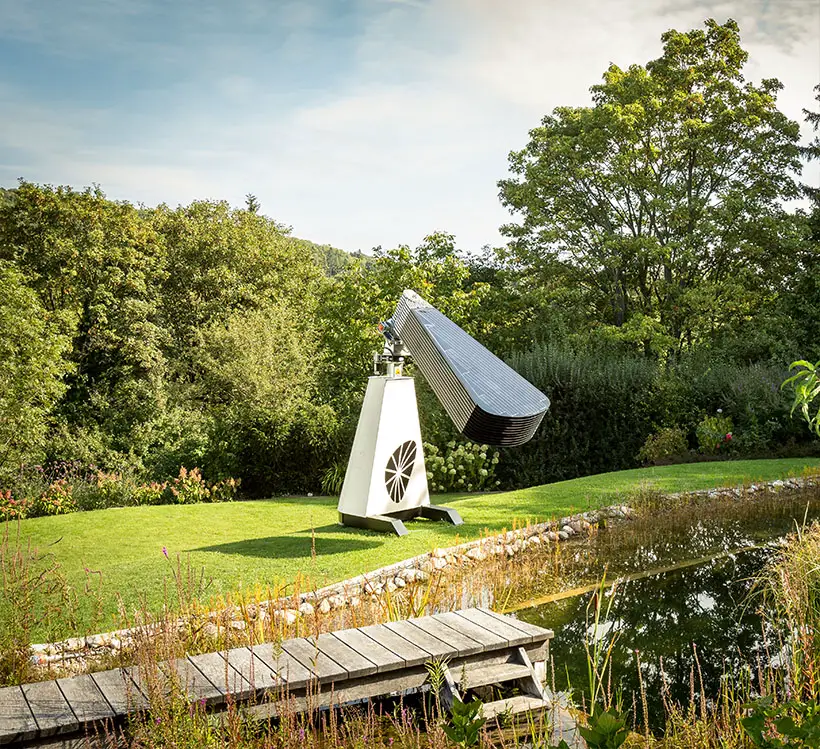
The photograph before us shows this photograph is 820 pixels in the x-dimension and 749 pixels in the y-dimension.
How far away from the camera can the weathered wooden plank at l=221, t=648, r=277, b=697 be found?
3.28 meters

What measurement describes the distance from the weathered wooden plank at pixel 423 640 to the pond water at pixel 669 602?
0.99 m

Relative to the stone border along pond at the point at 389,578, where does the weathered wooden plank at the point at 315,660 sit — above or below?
above

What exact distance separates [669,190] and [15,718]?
1911 cm

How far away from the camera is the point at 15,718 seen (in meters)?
3.00

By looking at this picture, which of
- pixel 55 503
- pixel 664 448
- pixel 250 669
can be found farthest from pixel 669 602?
pixel 55 503

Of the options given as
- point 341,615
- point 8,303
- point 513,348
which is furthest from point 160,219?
point 341,615

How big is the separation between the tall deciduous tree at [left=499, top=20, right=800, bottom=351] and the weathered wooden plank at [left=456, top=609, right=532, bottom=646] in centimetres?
1472

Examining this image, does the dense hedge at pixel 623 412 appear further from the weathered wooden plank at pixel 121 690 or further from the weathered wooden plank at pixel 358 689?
the weathered wooden plank at pixel 121 690

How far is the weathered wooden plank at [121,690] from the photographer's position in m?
3.04

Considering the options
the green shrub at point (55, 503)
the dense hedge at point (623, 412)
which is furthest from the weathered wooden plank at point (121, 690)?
the dense hedge at point (623, 412)

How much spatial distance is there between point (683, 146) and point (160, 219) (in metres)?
15.6

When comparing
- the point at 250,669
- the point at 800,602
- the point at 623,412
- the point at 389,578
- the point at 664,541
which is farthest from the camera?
the point at 623,412

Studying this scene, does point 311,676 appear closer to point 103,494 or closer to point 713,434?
point 103,494

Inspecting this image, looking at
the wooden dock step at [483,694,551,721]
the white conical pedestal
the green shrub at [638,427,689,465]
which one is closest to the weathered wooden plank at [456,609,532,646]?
the wooden dock step at [483,694,551,721]
